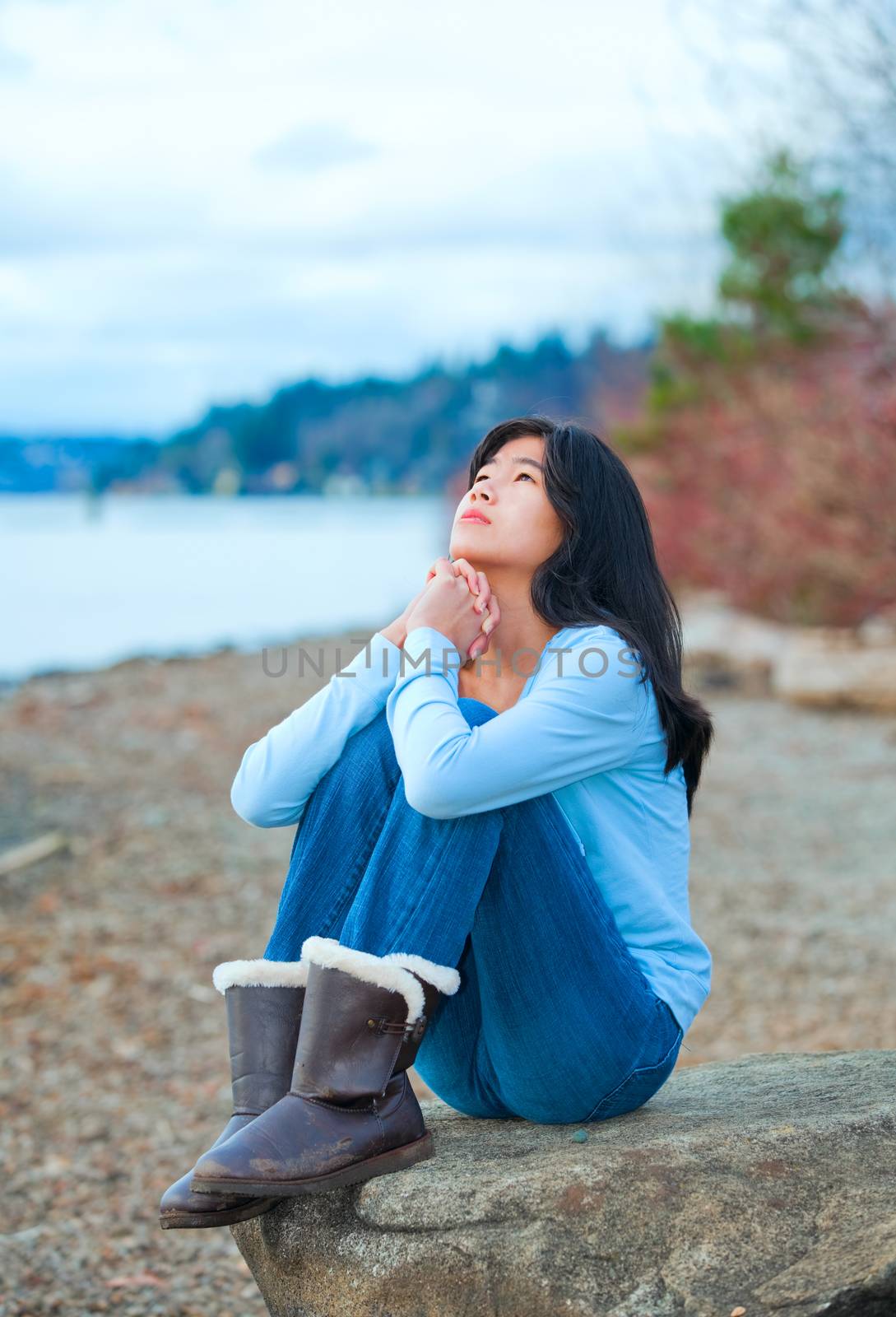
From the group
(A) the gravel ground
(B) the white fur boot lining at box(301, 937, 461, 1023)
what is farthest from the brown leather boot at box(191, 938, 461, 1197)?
(A) the gravel ground

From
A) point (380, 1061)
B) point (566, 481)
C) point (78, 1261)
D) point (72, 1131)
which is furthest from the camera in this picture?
point (72, 1131)

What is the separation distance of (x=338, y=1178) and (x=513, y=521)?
1.09 m

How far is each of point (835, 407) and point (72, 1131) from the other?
909cm

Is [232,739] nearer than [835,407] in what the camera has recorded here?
Yes

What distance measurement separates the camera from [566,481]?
2.29 meters

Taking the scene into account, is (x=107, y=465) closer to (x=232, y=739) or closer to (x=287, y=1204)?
(x=232, y=739)

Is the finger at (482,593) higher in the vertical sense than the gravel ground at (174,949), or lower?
higher

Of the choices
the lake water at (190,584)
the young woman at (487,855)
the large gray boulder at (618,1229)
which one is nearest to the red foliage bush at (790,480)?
the lake water at (190,584)

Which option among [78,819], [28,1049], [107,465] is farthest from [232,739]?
[107,465]

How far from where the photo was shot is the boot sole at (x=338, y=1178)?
74.9 inches

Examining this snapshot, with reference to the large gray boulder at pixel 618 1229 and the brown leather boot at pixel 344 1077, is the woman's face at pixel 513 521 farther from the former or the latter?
the large gray boulder at pixel 618 1229

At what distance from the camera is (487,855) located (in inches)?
77.5

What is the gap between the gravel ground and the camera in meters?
3.02

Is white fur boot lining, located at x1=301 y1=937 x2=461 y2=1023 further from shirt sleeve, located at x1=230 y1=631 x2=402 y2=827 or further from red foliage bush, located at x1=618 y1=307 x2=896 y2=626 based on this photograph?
red foliage bush, located at x1=618 y1=307 x2=896 y2=626
